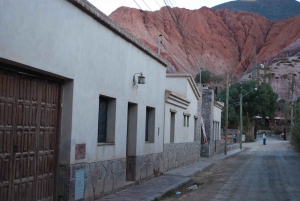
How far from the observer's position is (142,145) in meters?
14.1

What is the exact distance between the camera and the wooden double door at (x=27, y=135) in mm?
7090

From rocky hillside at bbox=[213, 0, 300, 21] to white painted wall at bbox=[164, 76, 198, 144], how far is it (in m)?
151

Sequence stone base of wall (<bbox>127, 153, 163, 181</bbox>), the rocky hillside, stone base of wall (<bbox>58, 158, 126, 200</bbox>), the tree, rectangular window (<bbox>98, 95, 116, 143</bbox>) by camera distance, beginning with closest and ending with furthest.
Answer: stone base of wall (<bbox>58, 158, 126, 200</bbox>) → rectangular window (<bbox>98, 95, 116, 143</bbox>) → stone base of wall (<bbox>127, 153, 163, 181</bbox>) → the tree → the rocky hillside

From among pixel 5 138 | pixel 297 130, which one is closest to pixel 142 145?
pixel 5 138

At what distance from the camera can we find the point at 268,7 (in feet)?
582

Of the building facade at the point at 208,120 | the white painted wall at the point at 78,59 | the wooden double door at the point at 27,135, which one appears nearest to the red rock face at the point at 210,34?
the building facade at the point at 208,120

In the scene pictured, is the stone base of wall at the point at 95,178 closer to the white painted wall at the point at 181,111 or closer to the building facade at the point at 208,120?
the white painted wall at the point at 181,111

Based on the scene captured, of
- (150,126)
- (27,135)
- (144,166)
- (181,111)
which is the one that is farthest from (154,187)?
(181,111)

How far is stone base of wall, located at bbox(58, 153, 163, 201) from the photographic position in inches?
349

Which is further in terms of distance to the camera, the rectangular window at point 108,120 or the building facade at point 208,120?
the building facade at point 208,120

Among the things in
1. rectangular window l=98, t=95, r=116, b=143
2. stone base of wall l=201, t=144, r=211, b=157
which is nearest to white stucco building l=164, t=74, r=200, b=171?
stone base of wall l=201, t=144, r=211, b=157

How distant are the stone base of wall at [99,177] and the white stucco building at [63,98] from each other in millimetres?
20

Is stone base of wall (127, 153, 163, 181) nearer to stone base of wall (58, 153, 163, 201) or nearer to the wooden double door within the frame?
stone base of wall (58, 153, 163, 201)

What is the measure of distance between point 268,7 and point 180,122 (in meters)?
168
